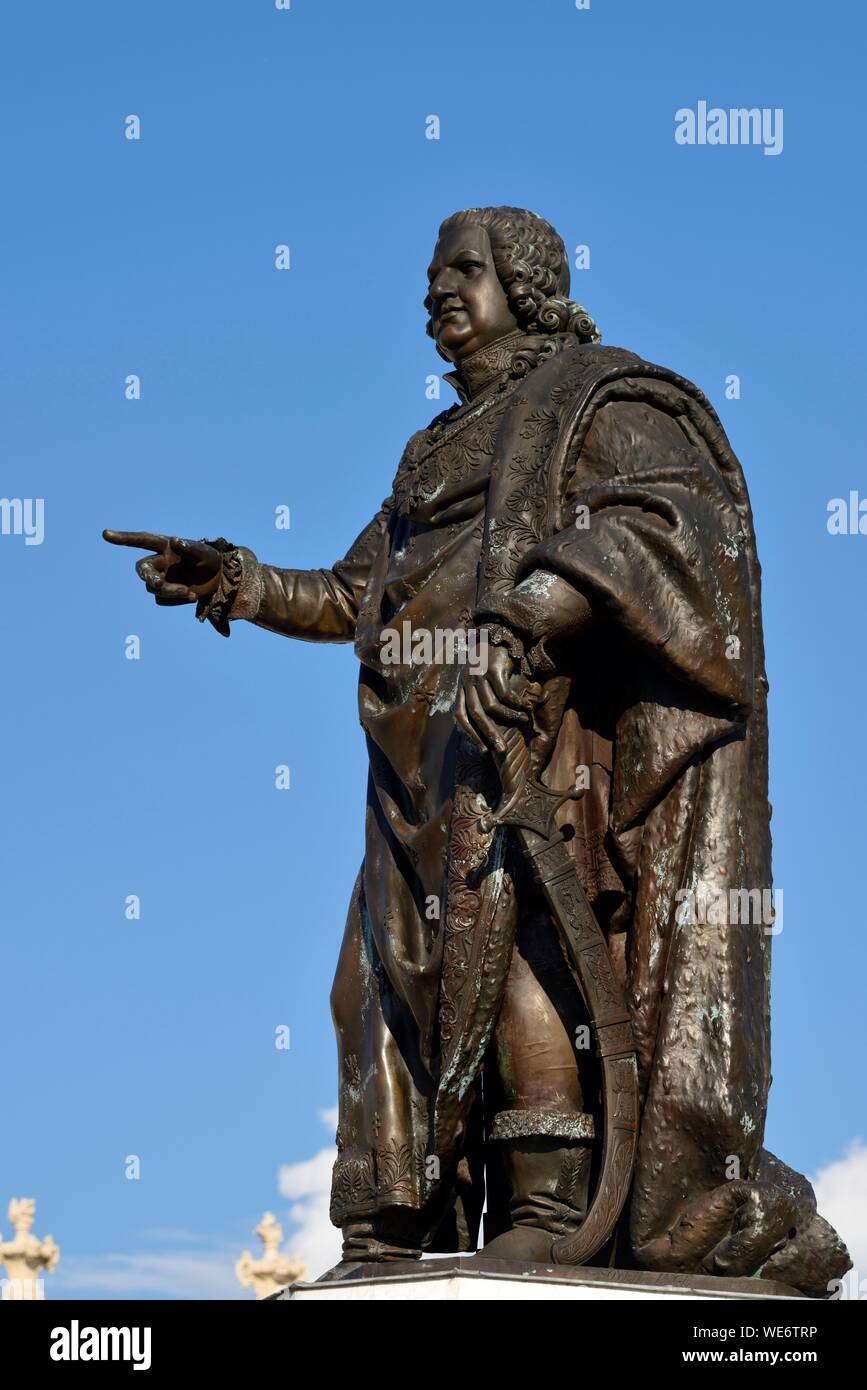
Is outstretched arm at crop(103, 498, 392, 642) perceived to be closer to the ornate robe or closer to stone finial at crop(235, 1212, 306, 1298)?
the ornate robe

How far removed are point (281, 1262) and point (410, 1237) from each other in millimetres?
22879

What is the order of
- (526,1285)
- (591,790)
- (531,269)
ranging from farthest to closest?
(531,269)
(591,790)
(526,1285)

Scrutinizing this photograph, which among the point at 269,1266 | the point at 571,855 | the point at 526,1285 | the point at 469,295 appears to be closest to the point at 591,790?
the point at 571,855

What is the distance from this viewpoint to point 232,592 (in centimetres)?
1359

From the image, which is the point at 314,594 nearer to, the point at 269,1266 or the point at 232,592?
the point at 232,592

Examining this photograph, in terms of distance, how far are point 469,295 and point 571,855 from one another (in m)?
2.74

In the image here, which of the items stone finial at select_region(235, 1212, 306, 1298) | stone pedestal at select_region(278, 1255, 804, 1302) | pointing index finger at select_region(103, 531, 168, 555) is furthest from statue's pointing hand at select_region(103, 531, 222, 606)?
stone finial at select_region(235, 1212, 306, 1298)

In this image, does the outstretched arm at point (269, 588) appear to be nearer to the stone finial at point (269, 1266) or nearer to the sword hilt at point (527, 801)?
the sword hilt at point (527, 801)

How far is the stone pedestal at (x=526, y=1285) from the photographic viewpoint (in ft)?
36.5

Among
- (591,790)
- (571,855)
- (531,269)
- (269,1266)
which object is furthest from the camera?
(269,1266)

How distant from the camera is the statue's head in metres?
13.2

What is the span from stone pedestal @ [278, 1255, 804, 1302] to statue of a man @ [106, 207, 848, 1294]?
0.16 meters

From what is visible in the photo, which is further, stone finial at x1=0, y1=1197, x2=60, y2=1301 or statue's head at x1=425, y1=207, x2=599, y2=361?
stone finial at x1=0, y1=1197, x2=60, y2=1301

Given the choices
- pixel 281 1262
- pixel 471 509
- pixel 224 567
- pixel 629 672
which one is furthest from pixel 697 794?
pixel 281 1262
